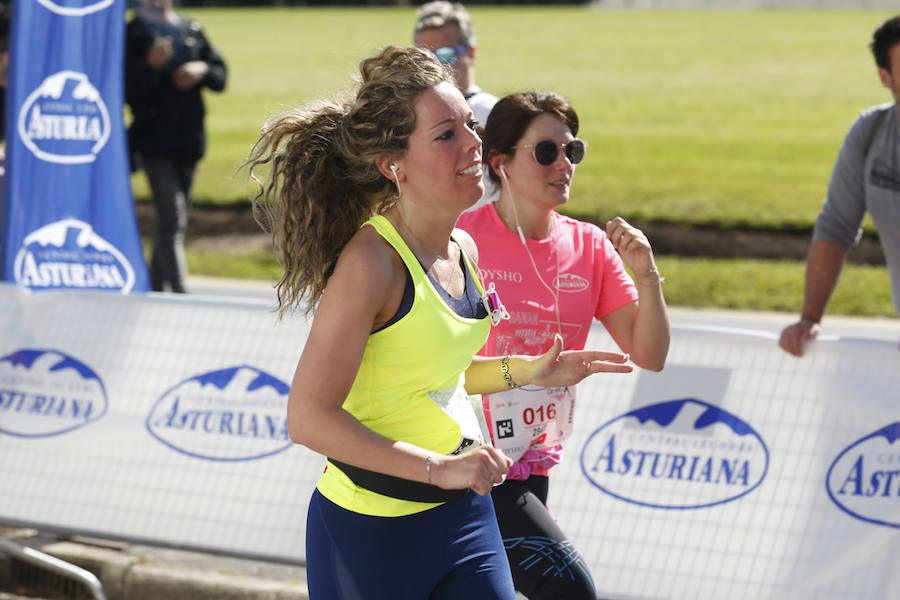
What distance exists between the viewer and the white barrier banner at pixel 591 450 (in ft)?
14.2

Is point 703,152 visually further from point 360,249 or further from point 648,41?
point 648,41

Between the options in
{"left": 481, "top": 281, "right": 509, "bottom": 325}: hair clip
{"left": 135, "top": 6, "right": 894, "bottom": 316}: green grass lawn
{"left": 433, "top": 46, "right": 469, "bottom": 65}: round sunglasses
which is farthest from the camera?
{"left": 135, "top": 6, "right": 894, "bottom": 316}: green grass lawn

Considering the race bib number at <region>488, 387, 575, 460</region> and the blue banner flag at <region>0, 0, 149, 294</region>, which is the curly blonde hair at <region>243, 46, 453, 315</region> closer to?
the race bib number at <region>488, 387, 575, 460</region>

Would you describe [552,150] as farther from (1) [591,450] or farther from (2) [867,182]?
(2) [867,182]

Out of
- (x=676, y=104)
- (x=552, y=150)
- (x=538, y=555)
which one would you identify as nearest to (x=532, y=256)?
(x=552, y=150)

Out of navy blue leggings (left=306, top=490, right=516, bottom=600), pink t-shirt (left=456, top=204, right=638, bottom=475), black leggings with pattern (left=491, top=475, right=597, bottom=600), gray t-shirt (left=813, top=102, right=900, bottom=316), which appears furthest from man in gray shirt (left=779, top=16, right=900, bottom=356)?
navy blue leggings (left=306, top=490, right=516, bottom=600)

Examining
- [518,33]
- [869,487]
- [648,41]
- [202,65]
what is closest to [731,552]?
[869,487]

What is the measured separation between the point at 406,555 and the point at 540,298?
1146mm

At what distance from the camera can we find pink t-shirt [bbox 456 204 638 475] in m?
3.54

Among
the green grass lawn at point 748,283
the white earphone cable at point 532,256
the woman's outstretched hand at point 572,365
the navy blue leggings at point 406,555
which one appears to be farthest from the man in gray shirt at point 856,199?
the green grass lawn at point 748,283

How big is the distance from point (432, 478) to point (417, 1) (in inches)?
2955

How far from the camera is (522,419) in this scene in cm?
350

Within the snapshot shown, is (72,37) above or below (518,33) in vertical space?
above

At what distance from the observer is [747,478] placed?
14.5ft
